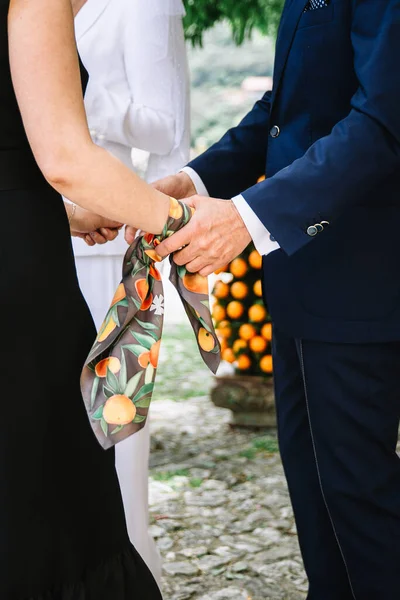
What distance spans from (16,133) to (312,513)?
1412 millimetres

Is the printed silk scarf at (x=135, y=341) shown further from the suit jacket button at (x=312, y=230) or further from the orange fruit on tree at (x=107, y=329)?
the suit jacket button at (x=312, y=230)

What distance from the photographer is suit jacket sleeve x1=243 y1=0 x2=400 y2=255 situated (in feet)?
6.37

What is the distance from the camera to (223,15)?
5695 mm

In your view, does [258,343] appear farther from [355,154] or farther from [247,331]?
[355,154]

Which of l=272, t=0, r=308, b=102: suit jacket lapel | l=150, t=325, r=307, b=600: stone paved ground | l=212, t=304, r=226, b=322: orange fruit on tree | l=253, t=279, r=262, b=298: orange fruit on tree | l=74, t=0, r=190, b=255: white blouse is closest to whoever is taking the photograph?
l=272, t=0, r=308, b=102: suit jacket lapel

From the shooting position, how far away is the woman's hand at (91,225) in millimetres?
2389

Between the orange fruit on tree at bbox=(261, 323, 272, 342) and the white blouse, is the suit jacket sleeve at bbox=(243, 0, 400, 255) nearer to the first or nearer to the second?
the white blouse

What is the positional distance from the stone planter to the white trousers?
7.32 feet

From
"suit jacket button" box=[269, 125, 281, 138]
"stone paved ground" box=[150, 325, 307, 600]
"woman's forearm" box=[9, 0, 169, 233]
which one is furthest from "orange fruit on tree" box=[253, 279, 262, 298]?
"woman's forearm" box=[9, 0, 169, 233]

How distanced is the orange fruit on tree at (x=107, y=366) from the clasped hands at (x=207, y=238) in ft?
0.95

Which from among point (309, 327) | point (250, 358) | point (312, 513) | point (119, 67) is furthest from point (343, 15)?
point (250, 358)

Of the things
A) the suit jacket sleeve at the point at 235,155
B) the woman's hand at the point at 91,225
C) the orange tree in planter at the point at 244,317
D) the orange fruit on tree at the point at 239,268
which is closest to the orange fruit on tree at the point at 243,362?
the orange tree in planter at the point at 244,317

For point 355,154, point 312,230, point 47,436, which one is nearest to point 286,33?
point 355,154

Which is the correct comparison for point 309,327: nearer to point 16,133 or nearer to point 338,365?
point 338,365
